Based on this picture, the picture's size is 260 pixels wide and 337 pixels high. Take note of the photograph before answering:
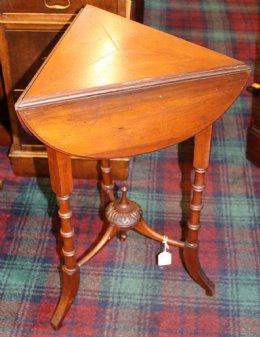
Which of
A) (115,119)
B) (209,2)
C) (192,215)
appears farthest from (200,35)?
(115,119)

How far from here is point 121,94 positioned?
53.9 inches

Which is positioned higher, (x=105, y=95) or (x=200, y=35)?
(x=105, y=95)

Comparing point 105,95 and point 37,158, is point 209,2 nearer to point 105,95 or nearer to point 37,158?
point 37,158

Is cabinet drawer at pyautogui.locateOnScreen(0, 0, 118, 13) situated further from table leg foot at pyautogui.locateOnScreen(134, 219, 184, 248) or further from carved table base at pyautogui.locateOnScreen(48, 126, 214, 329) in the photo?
table leg foot at pyautogui.locateOnScreen(134, 219, 184, 248)

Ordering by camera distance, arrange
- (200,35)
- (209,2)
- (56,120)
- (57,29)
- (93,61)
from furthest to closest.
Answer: (209,2) → (200,35) → (57,29) → (93,61) → (56,120)

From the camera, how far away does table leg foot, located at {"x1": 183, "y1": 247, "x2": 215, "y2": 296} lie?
6.48ft

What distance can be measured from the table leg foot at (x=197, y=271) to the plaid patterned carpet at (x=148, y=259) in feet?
0.12

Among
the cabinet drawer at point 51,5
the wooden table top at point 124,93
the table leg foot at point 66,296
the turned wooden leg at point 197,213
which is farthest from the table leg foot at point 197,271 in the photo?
the cabinet drawer at point 51,5

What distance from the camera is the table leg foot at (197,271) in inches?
77.7

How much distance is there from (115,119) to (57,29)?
2.83 ft

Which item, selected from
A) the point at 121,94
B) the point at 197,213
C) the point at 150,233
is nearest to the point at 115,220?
the point at 150,233

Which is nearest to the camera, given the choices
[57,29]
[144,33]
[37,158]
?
[144,33]

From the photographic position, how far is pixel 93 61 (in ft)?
4.87

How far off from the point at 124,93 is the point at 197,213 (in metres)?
0.62
